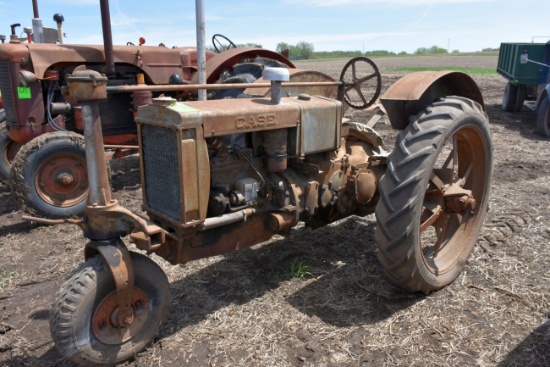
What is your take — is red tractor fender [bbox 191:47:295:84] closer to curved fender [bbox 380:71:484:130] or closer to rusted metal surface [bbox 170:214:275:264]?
curved fender [bbox 380:71:484:130]

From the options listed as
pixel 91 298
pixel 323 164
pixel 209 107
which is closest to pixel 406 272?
pixel 323 164

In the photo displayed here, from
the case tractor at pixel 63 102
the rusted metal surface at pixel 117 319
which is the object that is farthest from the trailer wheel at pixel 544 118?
the rusted metal surface at pixel 117 319

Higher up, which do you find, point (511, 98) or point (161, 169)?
point (161, 169)

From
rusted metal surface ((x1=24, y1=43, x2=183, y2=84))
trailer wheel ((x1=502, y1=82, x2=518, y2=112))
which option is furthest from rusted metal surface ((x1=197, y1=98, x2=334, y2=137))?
trailer wheel ((x1=502, y1=82, x2=518, y2=112))

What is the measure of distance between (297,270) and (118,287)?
56.3 inches

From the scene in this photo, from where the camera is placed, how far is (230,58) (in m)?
5.76

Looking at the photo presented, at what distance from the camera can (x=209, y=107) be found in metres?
2.57

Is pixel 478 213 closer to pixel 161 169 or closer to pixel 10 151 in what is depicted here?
pixel 161 169

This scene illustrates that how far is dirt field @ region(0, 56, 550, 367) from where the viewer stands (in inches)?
99.0

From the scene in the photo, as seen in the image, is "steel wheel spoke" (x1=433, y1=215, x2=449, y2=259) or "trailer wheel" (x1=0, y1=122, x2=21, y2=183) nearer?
"steel wheel spoke" (x1=433, y1=215, x2=449, y2=259)

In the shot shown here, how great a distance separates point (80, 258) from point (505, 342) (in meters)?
3.06

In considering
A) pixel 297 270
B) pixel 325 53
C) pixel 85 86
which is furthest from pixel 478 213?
pixel 325 53

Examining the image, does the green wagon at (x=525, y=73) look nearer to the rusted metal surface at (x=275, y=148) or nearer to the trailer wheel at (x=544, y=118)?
the trailer wheel at (x=544, y=118)

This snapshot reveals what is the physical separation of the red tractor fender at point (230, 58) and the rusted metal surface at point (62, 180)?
1693 millimetres
